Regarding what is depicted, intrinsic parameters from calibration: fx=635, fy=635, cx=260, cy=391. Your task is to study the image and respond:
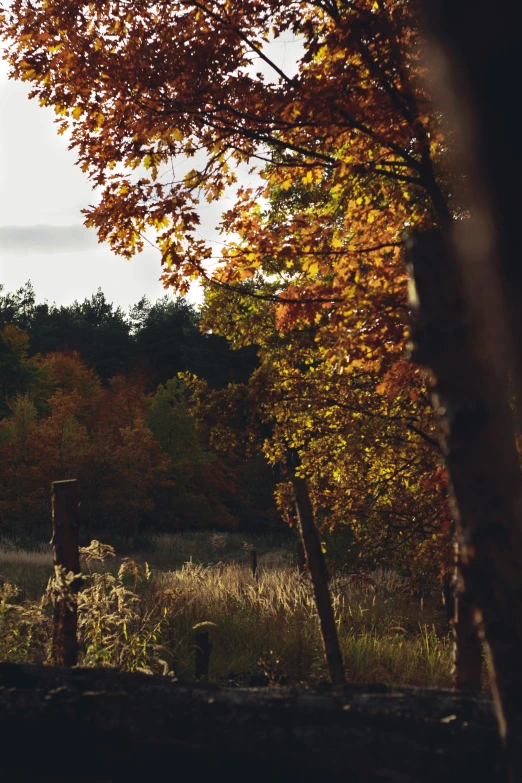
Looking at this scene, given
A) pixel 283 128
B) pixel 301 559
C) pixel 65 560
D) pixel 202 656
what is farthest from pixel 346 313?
pixel 301 559

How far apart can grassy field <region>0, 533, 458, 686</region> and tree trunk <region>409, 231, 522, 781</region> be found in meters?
2.83

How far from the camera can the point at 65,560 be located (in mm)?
5336

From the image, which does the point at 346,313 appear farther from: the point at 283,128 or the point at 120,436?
the point at 120,436

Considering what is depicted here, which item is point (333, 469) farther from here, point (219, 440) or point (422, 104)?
point (422, 104)

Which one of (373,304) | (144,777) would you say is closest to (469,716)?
(144,777)

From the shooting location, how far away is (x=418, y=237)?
198 centimetres

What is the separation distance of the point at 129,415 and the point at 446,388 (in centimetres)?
3294

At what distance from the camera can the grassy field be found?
17.0 feet

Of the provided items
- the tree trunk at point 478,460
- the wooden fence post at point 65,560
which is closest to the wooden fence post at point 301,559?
the wooden fence post at point 65,560

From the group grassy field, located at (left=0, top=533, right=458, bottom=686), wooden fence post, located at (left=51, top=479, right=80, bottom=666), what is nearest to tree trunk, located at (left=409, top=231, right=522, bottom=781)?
grassy field, located at (left=0, top=533, right=458, bottom=686)

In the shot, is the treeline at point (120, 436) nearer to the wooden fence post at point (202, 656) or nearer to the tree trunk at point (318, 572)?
the wooden fence post at point (202, 656)

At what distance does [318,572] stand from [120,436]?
29.1 m

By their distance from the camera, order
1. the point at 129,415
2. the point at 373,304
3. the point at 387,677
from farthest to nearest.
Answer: the point at 129,415, the point at 387,677, the point at 373,304

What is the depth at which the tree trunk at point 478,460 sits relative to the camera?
1873 millimetres
